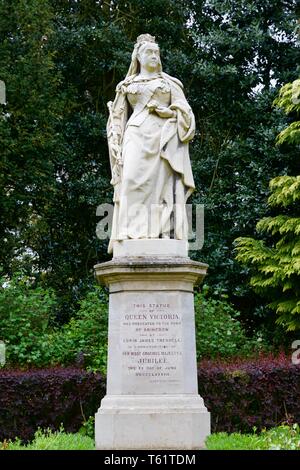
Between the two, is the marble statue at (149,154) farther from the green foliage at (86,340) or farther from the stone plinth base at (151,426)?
the green foliage at (86,340)

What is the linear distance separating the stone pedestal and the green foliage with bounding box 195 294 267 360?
16.8ft

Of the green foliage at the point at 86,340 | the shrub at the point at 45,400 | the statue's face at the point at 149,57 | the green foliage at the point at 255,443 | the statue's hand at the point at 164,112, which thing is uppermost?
the statue's face at the point at 149,57

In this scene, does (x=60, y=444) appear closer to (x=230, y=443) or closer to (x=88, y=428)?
(x=230, y=443)

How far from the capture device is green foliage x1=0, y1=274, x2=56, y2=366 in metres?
15.1

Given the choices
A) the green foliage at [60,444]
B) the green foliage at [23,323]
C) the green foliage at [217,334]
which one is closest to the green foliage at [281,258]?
the green foliage at [217,334]

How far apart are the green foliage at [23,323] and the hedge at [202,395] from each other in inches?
81.4

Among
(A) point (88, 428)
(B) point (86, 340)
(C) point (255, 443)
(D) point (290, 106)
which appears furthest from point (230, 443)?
(D) point (290, 106)

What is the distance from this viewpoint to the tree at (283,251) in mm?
16578

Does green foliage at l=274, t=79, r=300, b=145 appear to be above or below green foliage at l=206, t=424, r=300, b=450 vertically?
above

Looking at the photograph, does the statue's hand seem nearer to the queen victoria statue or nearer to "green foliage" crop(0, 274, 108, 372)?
the queen victoria statue

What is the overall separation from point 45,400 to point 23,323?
3709 mm

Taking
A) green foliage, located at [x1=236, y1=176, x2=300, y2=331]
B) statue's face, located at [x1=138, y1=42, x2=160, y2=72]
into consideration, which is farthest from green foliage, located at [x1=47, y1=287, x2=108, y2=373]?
statue's face, located at [x1=138, y1=42, x2=160, y2=72]

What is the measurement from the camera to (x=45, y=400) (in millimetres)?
12188
